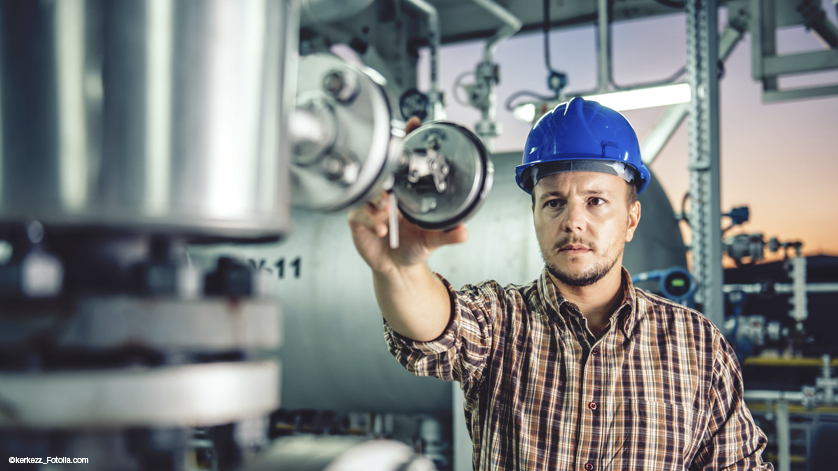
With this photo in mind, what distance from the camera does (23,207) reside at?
0.30m

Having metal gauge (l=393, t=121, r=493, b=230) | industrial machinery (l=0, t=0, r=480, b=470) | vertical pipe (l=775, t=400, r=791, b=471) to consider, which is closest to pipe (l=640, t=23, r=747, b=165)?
vertical pipe (l=775, t=400, r=791, b=471)

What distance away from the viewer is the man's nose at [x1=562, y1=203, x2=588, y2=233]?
1249 mm

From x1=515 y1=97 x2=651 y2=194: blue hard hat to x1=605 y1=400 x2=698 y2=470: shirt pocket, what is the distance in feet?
1.52

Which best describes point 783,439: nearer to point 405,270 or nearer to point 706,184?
point 706,184

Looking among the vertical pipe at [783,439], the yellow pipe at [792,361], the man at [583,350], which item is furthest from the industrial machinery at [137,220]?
the yellow pipe at [792,361]

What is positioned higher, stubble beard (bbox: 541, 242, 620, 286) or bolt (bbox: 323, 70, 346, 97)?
bolt (bbox: 323, 70, 346, 97)

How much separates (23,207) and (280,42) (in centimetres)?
15

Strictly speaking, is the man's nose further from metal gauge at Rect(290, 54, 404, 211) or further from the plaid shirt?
metal gauge at Rect(290, 54, 404, 211)

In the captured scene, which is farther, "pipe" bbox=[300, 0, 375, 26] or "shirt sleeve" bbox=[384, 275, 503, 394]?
"pipe" bbox=[300, 0, 375, 26]

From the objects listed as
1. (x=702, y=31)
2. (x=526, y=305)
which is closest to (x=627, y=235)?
(x=526, y=305)

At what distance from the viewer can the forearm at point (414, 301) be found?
981 millimetres

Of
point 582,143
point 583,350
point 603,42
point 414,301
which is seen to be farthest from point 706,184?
point 414,301

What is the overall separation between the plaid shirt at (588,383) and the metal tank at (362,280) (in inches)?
38.1

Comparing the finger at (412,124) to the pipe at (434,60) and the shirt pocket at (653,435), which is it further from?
the pipe at (434,60)
